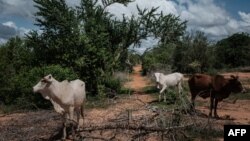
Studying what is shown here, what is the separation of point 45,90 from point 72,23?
12.4 metres

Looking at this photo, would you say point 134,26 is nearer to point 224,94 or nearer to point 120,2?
point 120,2

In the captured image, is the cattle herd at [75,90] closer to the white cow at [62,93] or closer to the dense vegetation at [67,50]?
the white cow at [62,93]

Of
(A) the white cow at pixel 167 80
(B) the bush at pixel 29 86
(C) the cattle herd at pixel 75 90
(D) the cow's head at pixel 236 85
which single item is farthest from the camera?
(A) the white cow at pixel 167 80

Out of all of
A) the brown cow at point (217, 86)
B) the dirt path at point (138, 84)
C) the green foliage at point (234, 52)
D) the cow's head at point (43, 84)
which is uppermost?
the green foliage at point (234, 52)

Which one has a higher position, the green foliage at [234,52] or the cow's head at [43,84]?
the green foliage at [234,52]

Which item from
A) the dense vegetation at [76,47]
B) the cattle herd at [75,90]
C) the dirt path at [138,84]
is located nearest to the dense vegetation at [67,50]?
the dense vegetation at [76,47]

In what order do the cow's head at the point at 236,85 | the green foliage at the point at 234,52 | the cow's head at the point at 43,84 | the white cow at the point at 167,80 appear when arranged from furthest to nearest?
the green foliage at the point at 234,52 < the white cow at the point at 167,80 < the cow's head at the point at 236,85 < the cow's head at the point at 43,84

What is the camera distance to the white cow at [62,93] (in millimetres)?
10391

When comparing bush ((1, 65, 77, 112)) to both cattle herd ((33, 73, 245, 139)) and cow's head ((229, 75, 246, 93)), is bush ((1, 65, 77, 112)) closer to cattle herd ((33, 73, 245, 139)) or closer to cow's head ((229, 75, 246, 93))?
cattle herd ((33, 73, 245, 139))

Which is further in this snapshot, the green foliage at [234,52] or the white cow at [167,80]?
the green foliage at [234,52]

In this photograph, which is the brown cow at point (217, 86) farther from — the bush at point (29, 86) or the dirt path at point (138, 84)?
the dirt path at point (138, 84)

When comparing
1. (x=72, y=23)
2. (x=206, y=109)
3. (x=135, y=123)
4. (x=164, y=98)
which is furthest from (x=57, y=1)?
(x=135, y=123)

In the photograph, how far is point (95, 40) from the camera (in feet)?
73.3

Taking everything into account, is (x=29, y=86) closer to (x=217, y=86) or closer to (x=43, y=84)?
(x=43, y=84)
